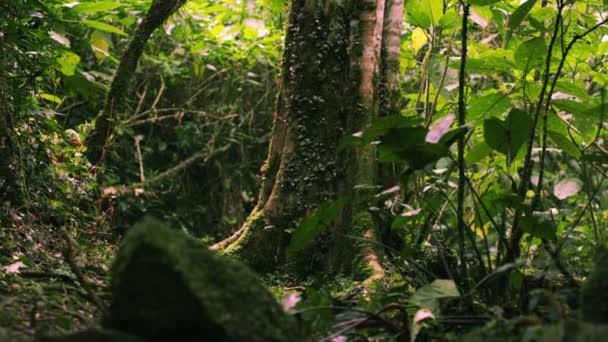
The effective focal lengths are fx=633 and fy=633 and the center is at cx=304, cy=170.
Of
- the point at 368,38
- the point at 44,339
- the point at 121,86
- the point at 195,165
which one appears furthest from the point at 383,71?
the point at 195,165

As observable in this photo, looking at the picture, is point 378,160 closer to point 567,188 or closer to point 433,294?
point 433,294

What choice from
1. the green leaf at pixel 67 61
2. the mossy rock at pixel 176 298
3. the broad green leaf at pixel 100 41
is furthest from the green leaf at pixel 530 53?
the broad green leaf at pixel 100 41

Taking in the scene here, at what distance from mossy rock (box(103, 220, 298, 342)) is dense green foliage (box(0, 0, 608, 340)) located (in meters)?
0.33

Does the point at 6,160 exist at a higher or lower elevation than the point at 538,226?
higher

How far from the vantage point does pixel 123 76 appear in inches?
166

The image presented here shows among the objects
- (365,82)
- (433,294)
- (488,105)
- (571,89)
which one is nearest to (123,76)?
(365,82)

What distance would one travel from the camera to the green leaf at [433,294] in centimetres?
190

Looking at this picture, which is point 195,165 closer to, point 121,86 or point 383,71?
point 121,86

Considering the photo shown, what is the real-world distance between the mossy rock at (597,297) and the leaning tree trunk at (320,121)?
196 centimetres

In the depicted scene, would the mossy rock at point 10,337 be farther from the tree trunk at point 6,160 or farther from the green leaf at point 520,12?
the green leaf at point 520,12

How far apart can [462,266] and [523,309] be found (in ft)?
0.79

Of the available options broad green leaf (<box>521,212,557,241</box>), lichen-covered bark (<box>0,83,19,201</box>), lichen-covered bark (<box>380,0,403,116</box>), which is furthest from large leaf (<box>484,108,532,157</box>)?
lichen-covered bark (<box>0,83,19,201</box>)

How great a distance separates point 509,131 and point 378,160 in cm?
44

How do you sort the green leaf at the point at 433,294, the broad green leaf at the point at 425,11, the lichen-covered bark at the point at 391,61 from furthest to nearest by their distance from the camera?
the lichen-covered bark at the point at 391,61 < the broad green leaf at the point at 425,11 < the green leaf at the point at 433,294
